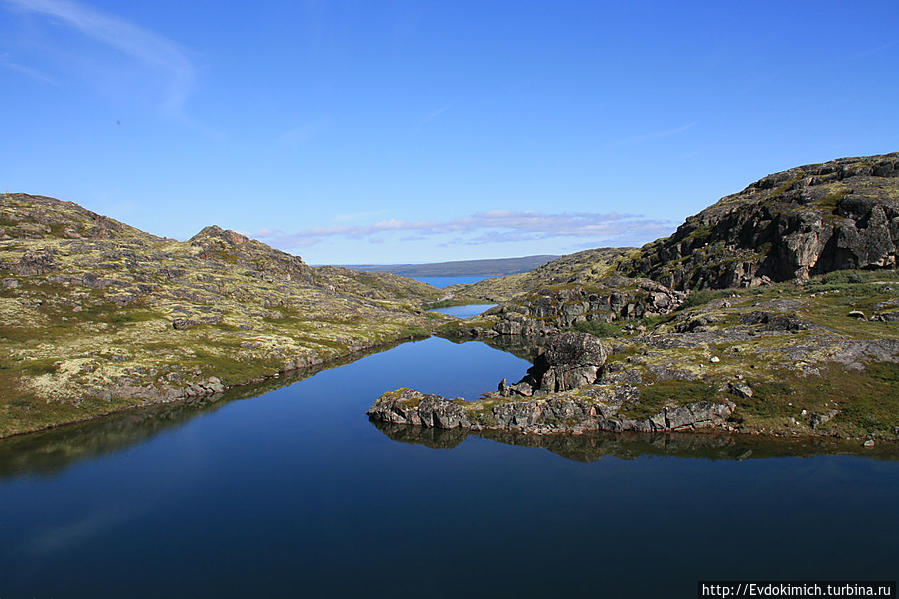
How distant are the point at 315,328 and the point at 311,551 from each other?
133 m

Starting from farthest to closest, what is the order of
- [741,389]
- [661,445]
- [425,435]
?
[425,435]
[741,389]
[661,445]

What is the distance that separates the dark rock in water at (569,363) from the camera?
8406 centimetres

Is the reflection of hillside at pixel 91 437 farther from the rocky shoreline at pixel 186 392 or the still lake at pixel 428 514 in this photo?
the rocky shoreline at pixel 186 392

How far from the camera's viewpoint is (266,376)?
12150 centimetres

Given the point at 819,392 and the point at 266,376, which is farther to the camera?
the point at 266,376

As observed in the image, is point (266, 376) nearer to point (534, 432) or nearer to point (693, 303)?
point (534, 432)

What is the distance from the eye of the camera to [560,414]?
73812 mm

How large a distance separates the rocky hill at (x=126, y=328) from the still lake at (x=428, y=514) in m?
18.0

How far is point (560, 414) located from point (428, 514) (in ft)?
106

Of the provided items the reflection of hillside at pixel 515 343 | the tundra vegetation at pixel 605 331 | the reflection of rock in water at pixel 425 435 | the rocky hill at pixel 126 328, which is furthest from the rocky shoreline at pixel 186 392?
the reflection of hillside at pixel 515 343

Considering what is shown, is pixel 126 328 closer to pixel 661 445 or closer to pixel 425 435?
pixel 425 435

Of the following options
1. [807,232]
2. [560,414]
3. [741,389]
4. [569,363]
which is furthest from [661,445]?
[807,232]

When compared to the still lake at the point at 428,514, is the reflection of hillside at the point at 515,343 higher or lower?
higher

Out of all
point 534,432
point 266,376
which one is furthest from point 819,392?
point 266,376
